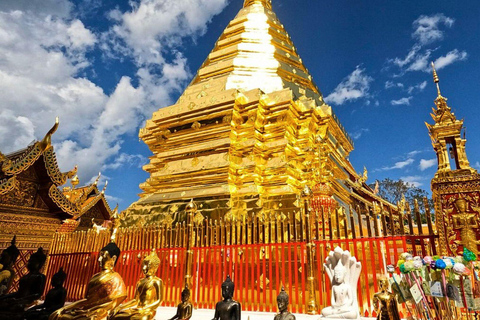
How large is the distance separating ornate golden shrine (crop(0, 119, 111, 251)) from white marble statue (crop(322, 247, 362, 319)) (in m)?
6.36

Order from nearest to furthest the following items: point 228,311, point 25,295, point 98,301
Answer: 1. point 228,311
2. point 98,301
3. point 25,295

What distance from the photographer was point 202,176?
27.9 feet

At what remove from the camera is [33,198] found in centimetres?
721

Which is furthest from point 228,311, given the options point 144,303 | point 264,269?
point 264,269

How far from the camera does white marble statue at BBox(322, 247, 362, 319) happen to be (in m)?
3.70

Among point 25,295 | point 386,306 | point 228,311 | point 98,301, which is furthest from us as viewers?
point 25,295

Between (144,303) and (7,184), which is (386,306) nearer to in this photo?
(144,303)

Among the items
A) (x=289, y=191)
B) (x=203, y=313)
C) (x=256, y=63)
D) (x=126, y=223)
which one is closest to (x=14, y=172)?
(x=126, y=223)

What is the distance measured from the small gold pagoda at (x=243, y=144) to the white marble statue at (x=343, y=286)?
9.21 feet

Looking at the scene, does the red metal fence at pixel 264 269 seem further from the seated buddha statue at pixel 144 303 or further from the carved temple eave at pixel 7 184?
the carved temple eave at pixel 7 184

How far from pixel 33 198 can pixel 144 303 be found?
503 cm

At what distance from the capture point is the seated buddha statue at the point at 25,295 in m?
4.30

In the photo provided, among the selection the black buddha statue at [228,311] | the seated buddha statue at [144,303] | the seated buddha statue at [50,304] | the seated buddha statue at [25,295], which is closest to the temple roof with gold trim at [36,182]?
the seated buddha statue at [25,295]

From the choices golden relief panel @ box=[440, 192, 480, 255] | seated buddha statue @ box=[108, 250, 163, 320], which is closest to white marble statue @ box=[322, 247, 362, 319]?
golden relief panel @ box=[440, 192, 480, 255]
